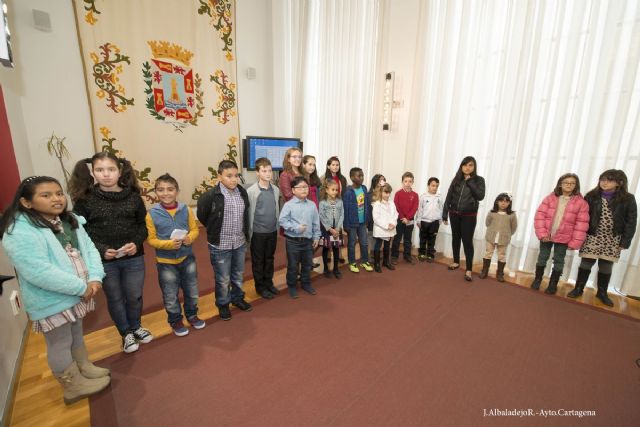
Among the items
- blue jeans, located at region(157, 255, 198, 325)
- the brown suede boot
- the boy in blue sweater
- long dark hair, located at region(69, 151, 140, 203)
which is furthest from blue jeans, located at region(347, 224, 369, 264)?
the brown suede boot

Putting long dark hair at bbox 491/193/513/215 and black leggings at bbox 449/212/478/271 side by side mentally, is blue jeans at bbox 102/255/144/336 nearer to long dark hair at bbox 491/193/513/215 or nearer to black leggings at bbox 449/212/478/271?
black leggings at bbox 449/212/478/271

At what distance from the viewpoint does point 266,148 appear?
4.54 m

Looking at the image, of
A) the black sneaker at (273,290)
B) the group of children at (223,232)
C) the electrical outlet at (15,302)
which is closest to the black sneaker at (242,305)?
the group of children at (223,232)

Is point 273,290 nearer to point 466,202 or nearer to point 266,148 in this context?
point 466,202

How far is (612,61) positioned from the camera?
2.53m

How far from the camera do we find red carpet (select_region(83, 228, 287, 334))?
218 centimetres

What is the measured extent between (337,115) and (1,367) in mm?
4254

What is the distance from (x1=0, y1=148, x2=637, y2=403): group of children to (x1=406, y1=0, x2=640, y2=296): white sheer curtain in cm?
37

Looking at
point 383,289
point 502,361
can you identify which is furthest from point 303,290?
point 502,361

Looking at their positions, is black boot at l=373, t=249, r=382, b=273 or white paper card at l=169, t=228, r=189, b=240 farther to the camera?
black boot at l=373, t=249, r=382, b=273

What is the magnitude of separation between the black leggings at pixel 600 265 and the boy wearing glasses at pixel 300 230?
2.45 m

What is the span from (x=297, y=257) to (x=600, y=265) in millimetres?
2727

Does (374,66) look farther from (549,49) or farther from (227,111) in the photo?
(227,111)

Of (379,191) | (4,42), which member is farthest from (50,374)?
(379,191)
